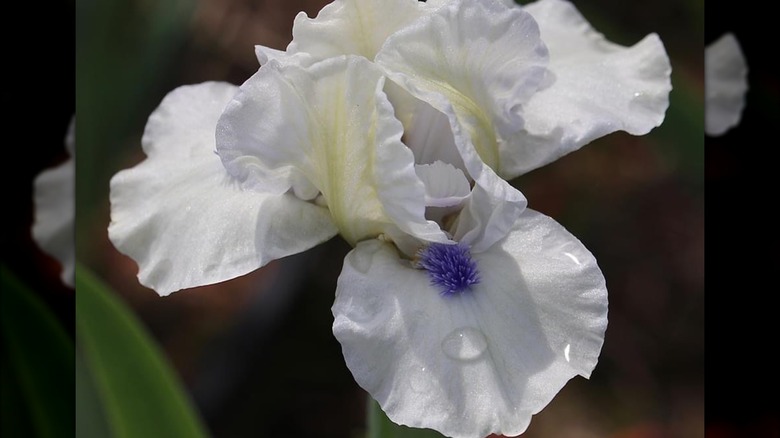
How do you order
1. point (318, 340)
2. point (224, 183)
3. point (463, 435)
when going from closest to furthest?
point (463, 435) < point (224, 183) < point (318, 340)

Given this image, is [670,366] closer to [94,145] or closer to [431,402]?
[431,402]

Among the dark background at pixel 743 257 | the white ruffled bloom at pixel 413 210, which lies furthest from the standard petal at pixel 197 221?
the dark background at pixel 743 257

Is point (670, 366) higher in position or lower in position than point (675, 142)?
lower

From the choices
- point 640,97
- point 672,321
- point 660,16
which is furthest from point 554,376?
point 660,16

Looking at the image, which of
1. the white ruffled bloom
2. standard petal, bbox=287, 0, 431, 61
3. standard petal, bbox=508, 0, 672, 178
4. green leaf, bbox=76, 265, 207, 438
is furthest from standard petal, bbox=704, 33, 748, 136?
green leaf, bbox=76, 265, 207, 438

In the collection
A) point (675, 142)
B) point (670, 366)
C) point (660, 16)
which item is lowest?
point (670, 366)

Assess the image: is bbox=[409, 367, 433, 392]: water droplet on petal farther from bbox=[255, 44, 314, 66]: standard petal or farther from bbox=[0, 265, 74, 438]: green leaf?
bbox=[0, 265, 74, 438]: green leaf

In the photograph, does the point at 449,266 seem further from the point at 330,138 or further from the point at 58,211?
the point at 58,211
